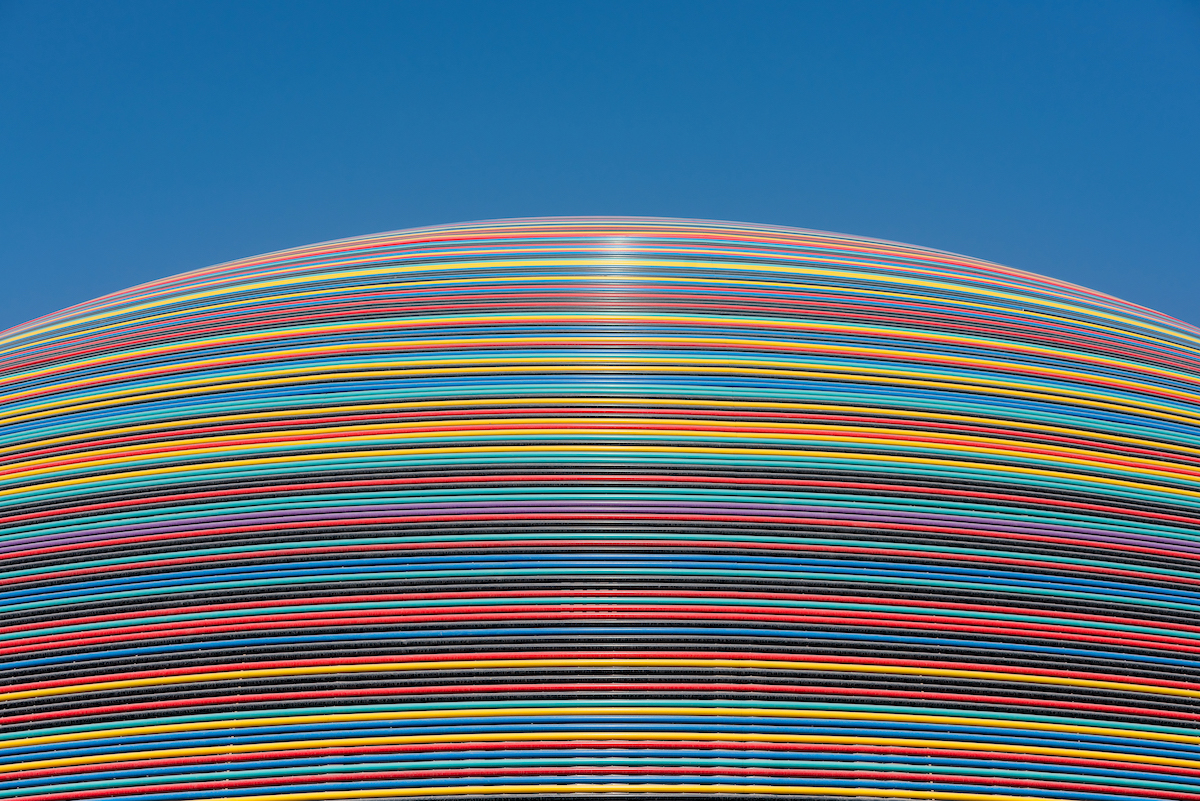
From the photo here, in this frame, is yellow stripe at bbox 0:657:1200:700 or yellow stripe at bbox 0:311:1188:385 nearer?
yellow stripe at bbox 0:657:1200:700

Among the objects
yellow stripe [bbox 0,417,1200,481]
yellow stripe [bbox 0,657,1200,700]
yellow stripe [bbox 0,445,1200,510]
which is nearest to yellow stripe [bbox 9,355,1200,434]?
yellow stripe [bbox 0,417,1200,481]

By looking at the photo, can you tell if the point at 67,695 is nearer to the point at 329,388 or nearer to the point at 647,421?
the point at 329,388

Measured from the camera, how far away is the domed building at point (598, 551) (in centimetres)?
1103

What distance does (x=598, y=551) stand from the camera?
41.5 ft

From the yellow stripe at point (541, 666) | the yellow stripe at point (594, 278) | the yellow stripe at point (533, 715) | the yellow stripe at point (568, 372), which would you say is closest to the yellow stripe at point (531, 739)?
the yellow stripe at point (533, 715)

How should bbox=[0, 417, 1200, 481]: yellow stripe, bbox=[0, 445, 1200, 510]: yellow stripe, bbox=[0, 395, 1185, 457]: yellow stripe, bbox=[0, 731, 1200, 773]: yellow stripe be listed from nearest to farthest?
bbox=[0, 731, 1200, 773]: yellow stripe, bbox=[0, 445, 1200, 510]: yellow stripe, bbox=[0, 417, 1200, 481]: yellow stripe, bbox=[0, 395, 1185, 457]: yellow stripe

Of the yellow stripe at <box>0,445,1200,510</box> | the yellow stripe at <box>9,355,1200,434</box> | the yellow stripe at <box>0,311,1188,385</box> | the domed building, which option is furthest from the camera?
the yellow stripe at <box>0,311,1188,385</box>

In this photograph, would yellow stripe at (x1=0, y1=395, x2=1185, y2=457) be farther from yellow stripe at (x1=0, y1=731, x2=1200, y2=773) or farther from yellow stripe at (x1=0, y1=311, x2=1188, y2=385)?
yellow stripe at (x1=0, y1=731, x2=1200, y2=773)

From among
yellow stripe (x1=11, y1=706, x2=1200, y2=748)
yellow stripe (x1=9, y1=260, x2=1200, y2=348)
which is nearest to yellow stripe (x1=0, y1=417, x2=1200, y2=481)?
yellow stripe (x1=11, y1=706, x2=1200, y2=748)

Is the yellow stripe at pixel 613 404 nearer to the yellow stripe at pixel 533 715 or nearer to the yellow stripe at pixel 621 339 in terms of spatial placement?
the yellow stripe at pixel 621 339

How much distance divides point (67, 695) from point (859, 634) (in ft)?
38.9

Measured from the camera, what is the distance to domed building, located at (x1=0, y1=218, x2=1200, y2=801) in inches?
434

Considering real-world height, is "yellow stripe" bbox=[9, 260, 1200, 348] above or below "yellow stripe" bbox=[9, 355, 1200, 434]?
above

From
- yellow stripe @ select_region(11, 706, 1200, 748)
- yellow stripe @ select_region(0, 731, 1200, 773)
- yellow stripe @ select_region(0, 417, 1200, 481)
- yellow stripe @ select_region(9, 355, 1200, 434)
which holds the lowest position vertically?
yellow stripe @ select_region(0, 731, 1200, 773)
